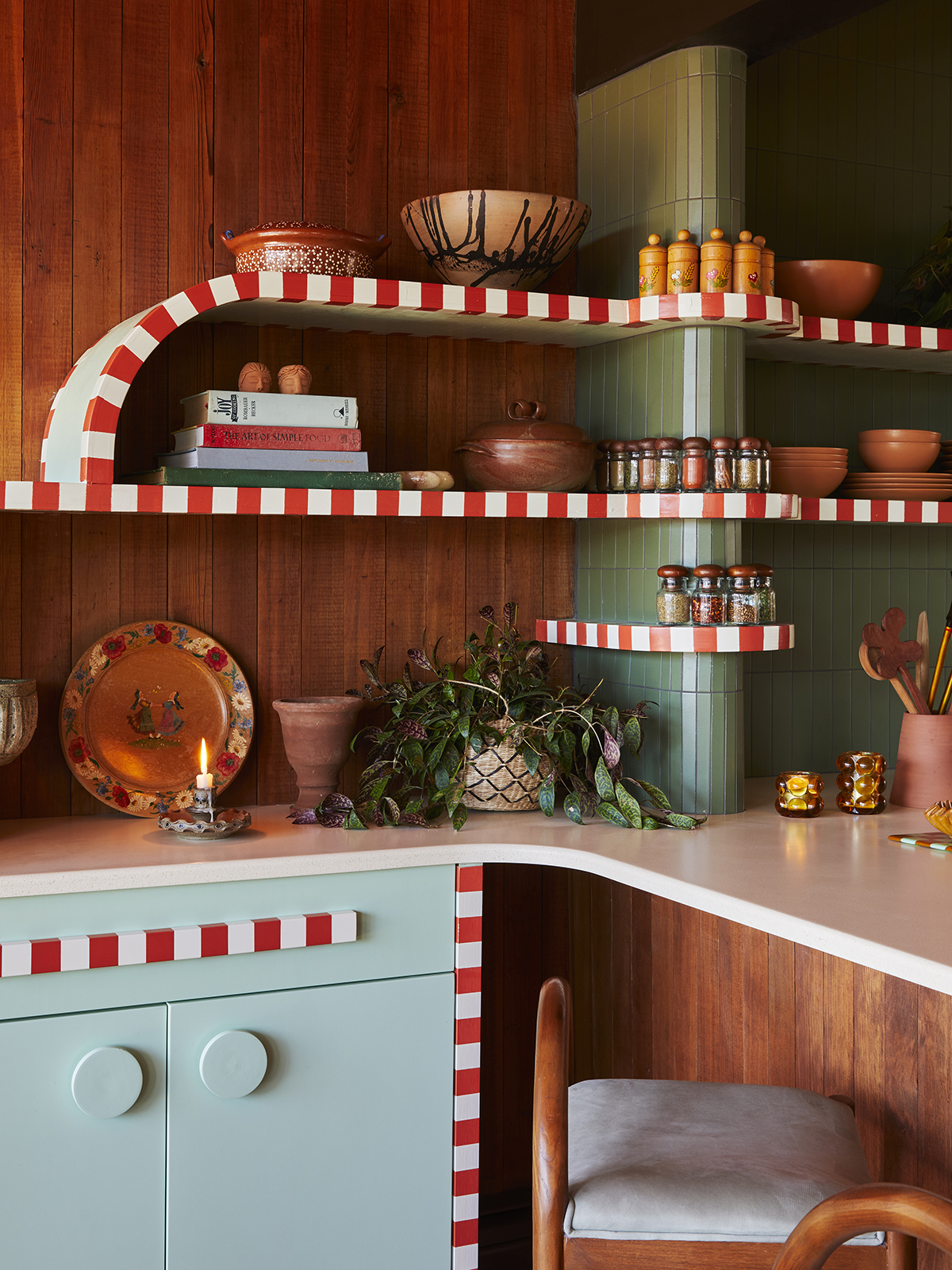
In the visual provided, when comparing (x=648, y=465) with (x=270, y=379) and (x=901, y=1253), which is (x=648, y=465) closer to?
(x=270, y=379)

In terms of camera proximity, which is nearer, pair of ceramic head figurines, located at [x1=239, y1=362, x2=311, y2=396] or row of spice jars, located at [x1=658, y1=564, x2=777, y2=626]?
pair of ceramic head figurines, located at [x1=239, y1=362, x2=311, y2=396]

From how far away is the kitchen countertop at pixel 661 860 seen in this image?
1597 mm

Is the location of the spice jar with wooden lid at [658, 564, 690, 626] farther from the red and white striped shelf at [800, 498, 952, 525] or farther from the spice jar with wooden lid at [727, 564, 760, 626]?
the red and white striped shelf at [800, 498, 952, 525]

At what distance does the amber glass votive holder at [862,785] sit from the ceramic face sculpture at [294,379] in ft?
3.98

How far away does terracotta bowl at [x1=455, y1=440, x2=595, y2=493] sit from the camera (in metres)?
2.34

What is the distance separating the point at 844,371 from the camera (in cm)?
287

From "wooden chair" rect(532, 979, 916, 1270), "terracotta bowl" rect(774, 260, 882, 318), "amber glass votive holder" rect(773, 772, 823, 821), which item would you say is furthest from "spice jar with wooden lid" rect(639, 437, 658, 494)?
"wooden chair" rect(532, 979, 916, 1270)

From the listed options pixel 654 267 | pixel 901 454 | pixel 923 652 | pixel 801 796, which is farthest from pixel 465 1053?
pixel 901 454

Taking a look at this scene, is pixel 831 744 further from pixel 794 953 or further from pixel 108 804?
pixel 108 804

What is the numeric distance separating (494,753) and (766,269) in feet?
3.42

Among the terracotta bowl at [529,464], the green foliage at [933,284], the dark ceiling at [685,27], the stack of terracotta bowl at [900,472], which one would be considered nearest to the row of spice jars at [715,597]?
the terracotta bowl at [529,464]

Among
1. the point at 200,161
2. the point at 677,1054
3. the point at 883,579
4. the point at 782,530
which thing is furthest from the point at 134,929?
the point at 883,579

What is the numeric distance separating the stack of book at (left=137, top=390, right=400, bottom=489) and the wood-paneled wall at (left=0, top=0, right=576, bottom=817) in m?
0.24

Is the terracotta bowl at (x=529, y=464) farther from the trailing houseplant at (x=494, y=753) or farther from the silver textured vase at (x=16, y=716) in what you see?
the silver textured vase at (x=16, y=716)
